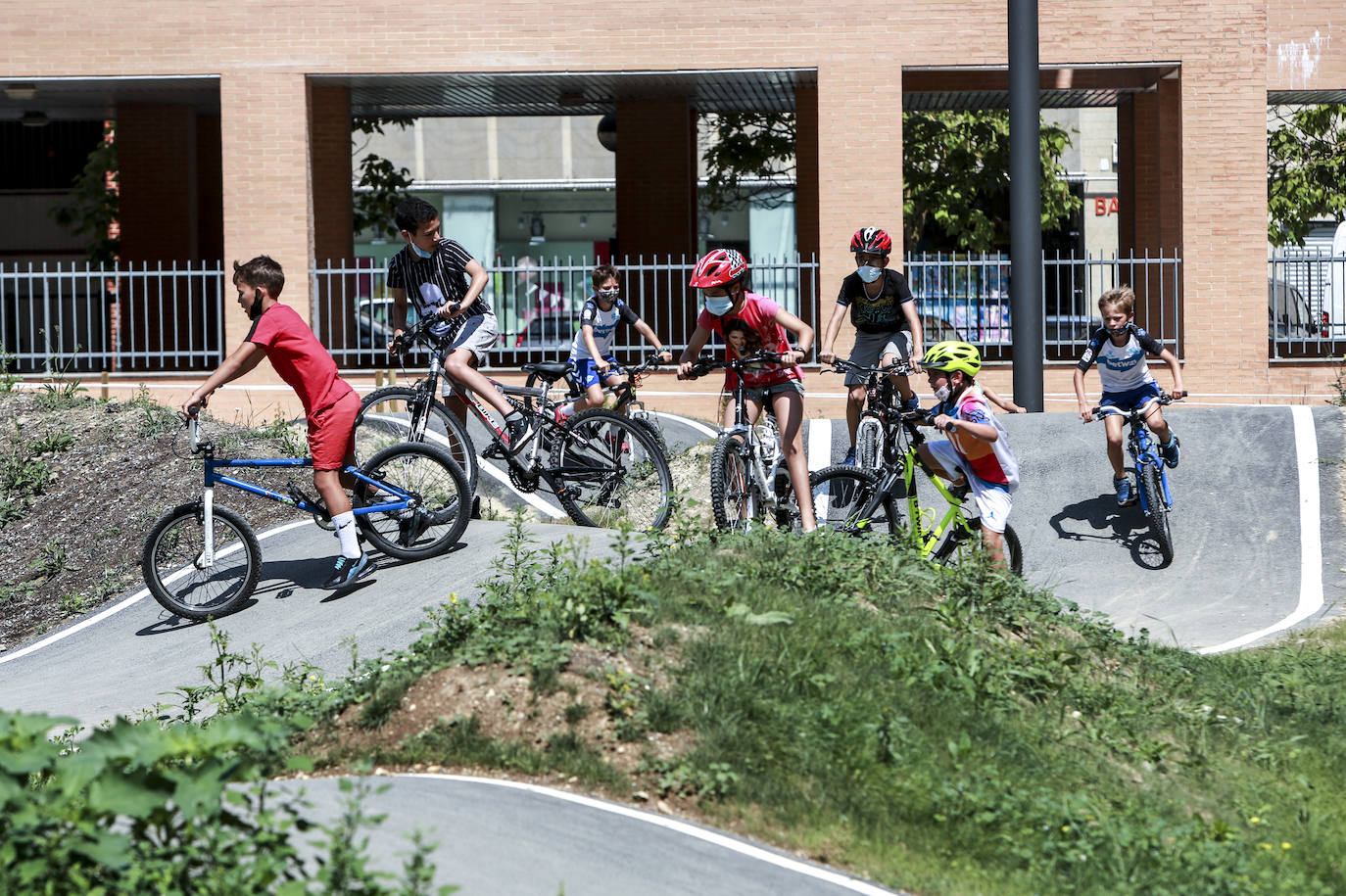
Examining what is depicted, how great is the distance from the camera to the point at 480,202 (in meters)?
45.0

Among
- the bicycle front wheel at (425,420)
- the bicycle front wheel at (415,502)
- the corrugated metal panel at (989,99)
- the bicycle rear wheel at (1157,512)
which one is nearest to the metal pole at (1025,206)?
the bicycle rear wheel at (1157,512)

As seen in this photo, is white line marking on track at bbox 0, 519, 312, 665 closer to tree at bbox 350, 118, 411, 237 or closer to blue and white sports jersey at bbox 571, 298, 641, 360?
blue and white sports jersey at bbox 571, 298, 641, 360

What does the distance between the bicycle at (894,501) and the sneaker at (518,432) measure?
1.75m

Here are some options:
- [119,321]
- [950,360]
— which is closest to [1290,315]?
[950,360]

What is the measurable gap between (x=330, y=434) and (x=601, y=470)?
1.80 metres

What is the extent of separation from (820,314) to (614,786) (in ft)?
45.1

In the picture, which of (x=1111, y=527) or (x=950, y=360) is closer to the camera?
(x=950, y=360)

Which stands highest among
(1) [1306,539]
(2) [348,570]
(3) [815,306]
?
(3) [815,306]

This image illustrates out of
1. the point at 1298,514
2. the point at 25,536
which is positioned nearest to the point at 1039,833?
the point at 1298,514

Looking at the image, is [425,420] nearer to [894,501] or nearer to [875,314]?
[894,501]

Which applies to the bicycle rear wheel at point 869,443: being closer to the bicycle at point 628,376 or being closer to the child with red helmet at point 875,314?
the child with red helmet at point 875,314

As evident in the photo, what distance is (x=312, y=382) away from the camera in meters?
8.49

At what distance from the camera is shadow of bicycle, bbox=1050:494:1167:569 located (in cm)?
1093

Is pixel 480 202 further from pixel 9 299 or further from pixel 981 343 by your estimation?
pixel 981 343
